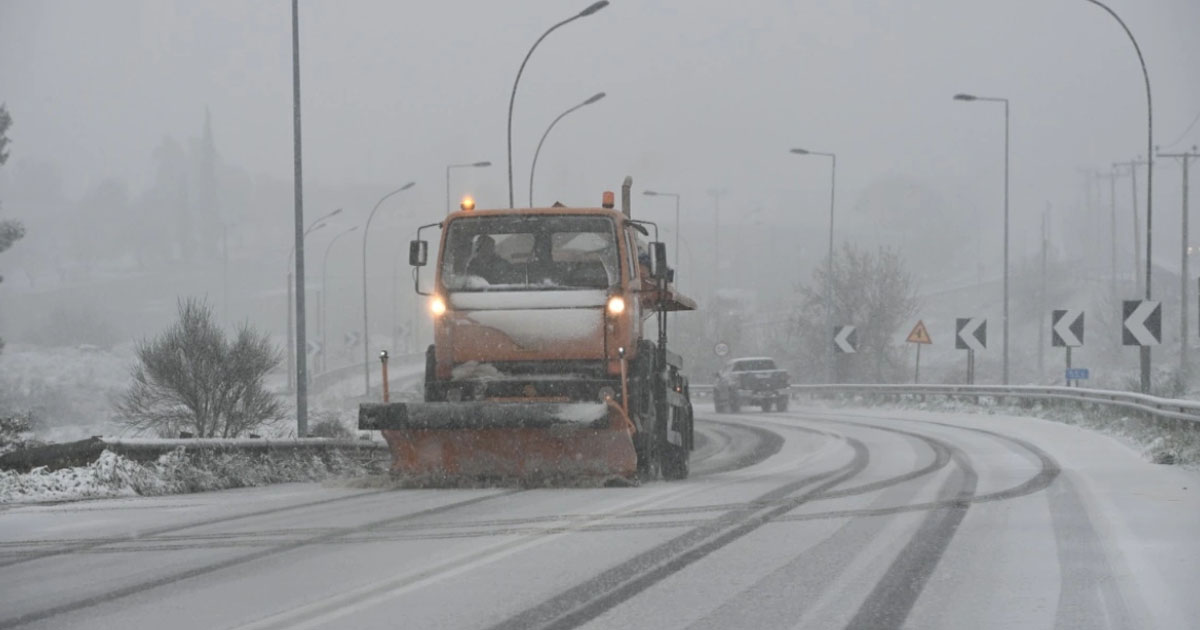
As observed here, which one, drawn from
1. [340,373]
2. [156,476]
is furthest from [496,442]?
[340,373]

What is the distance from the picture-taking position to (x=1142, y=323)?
2628cm

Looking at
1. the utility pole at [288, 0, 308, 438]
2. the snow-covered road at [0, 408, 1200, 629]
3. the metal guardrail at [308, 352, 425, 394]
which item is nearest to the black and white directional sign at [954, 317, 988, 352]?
the utility pole at [288, 0, 308, 438]

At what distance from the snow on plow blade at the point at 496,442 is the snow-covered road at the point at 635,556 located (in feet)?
1.38

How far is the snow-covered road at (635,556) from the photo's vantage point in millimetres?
6652

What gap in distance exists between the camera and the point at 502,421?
13.6 m

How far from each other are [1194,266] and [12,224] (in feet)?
388

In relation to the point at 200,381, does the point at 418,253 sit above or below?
above

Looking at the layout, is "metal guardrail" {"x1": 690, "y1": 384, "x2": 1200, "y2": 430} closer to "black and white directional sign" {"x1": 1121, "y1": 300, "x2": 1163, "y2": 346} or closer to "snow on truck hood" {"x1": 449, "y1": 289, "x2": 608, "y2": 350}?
"black and white directional sign" {"x1": 1121, "y1": 300, "x2": 1163, "y2": 346}

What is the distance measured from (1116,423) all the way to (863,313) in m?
42.4

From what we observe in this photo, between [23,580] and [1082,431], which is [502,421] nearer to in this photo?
[23,580]

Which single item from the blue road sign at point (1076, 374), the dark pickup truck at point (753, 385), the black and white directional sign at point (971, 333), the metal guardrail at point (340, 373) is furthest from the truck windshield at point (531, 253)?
the metal guardrail at point (340, 373)

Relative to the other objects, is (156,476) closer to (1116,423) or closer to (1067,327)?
(1116,423)

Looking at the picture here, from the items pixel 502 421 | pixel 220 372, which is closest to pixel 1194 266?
pixel 220 372

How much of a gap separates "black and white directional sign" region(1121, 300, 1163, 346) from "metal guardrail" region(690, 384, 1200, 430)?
103cm
